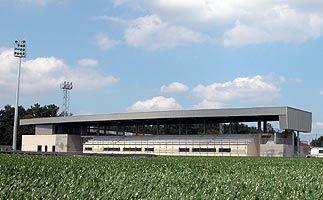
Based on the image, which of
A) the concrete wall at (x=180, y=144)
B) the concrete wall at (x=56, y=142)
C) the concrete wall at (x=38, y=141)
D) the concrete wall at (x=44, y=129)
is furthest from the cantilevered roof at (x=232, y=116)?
the concrete wall at (x=44, y=129)

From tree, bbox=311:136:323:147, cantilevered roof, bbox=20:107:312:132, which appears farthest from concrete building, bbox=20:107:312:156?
tree, bbox=311:136:323:147

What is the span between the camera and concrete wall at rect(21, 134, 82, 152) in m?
94.1

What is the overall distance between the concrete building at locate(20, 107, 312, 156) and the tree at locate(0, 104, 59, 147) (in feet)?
94.7

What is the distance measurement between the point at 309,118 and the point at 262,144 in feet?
43.9

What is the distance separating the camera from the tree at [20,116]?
129 metres

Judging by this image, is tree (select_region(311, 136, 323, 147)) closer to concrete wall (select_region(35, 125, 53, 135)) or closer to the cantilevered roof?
the cantilevered roof

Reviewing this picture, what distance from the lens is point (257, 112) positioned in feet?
244

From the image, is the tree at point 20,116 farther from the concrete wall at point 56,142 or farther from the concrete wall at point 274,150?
the concrete wall at point 274,150

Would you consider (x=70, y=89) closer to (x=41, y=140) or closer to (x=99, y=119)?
(x=41, y=140)

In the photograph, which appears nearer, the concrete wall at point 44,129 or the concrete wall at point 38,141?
the concrete wall at point 38,141

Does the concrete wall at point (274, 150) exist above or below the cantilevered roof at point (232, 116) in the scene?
below

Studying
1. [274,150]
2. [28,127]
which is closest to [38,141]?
[28,127]

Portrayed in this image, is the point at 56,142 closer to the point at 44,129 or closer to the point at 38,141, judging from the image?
the point at 38,141

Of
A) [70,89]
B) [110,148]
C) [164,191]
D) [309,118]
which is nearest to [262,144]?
[309,118]
